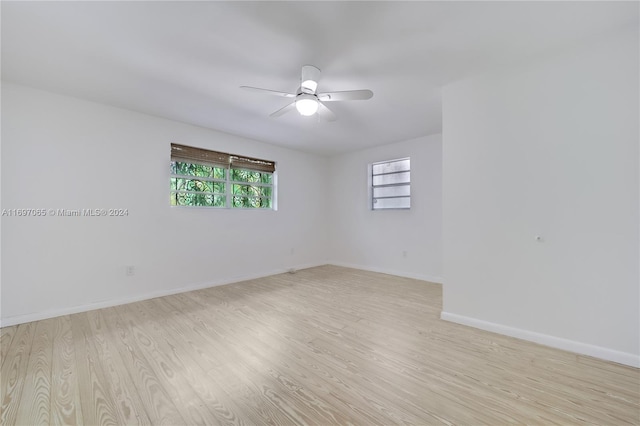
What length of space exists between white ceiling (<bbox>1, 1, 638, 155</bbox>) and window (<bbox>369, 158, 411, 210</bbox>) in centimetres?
193

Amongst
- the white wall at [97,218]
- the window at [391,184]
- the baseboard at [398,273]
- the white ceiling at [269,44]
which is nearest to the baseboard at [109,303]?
the white wall at [97,218]

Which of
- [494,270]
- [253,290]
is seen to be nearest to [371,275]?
[253,290]

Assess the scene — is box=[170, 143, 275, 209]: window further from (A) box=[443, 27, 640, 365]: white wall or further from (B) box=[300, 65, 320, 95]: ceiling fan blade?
(A) box=[443, 27, 640, 365]: white wall

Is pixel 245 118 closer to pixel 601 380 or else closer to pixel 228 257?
pixel 228 257

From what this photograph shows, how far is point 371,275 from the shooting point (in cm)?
470

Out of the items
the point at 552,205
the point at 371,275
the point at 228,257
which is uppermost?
the point at 552,205

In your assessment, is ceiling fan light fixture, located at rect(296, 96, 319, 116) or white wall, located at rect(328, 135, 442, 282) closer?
ceiling fan light fixture, located at rect(296, 96, 319, 116)

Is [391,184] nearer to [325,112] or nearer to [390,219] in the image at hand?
[390,219]

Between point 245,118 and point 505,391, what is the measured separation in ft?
12.4

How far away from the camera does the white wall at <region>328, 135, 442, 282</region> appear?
4297 mm

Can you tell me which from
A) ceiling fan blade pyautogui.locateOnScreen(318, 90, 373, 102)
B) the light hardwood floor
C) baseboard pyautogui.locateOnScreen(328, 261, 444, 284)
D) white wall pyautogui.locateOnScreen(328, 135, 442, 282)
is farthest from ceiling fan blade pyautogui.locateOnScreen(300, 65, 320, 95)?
baseboard pyautogui.locateOnScreen(328, 261, 444, 284)

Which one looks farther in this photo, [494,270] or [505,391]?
[494,270]

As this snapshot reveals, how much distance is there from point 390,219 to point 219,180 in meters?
3.19

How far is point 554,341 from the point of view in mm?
2072
